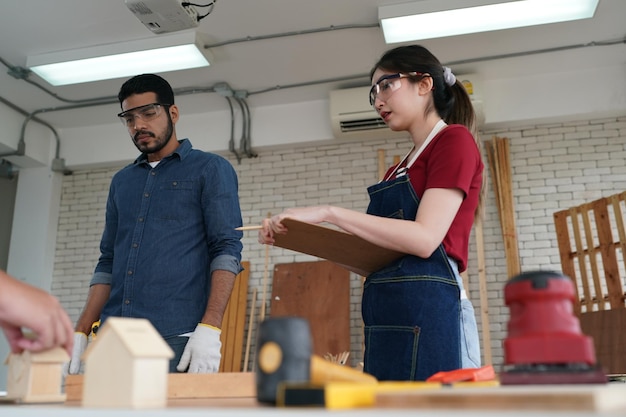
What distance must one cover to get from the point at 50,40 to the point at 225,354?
349cm

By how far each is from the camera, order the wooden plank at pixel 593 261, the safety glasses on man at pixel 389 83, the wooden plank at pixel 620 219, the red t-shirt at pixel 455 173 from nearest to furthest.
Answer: the red t-shirt at pixel 455 173
the safety glasses on man at pixel 389 83
the wooden plank at pixel 620 219
the wooden plank at pixel 593 261

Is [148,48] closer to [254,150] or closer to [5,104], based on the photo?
[254,150]

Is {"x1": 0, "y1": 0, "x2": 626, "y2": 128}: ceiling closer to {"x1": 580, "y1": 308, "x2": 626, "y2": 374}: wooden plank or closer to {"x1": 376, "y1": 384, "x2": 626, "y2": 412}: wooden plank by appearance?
{"x1": 580, "y1": 308, "x2": 626, "y2": 374}: wooden plank

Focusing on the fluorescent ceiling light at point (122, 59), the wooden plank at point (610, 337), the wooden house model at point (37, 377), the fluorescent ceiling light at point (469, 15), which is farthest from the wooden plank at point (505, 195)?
the wooden house model at point (37, 377)

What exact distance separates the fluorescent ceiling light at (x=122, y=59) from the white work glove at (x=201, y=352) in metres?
3.66

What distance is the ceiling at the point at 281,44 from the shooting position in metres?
5.22

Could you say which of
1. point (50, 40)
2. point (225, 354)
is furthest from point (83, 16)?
point (225, 354)

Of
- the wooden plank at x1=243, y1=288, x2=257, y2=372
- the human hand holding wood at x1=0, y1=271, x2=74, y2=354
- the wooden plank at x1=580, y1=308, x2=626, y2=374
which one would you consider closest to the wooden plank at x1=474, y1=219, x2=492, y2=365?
the wooden plank at x1=580, y1=308, x2=626, y2=374

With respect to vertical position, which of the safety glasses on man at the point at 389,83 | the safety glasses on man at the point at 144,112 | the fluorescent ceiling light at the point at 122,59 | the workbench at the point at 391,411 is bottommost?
the workbench at the point at 391,411

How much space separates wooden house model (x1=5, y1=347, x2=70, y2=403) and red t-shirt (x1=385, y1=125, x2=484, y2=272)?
3.71 ft

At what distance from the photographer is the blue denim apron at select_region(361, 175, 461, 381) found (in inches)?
69.2

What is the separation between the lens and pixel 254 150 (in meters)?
7.09

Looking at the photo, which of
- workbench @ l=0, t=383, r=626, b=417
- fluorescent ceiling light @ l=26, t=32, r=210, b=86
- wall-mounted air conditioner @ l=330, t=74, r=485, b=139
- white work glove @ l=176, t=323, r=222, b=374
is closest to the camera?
workbench @ l=0, t=383, r=626, b=417

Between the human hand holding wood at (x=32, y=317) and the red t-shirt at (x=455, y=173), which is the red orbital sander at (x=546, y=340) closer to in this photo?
the human hand holding wood at (x=32, y=317)
